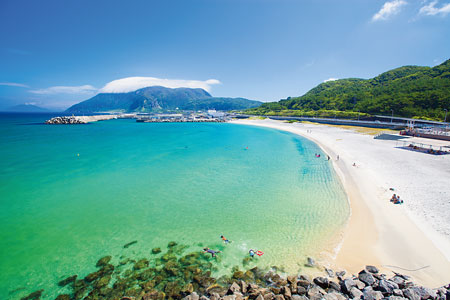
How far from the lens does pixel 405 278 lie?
7.96 m

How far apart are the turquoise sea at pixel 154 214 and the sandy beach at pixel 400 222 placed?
1236 millimetres

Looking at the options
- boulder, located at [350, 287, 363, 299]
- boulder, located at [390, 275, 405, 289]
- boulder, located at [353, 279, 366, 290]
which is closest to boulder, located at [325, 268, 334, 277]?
boulder, located at [353, 279, 366, 290]

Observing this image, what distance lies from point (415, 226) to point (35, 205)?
2776cm

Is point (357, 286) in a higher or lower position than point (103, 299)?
higher

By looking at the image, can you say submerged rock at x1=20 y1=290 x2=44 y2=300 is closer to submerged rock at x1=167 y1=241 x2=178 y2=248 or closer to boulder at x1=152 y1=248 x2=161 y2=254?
boulder at x1=152 y1=248 x2=161 y2=254

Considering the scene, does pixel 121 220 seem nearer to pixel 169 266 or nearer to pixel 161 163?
pixel 169 266

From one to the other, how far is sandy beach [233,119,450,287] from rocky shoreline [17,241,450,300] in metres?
1.10

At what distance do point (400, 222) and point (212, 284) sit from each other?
12023 millimetres

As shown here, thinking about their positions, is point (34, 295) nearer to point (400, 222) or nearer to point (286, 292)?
point (286, 292)

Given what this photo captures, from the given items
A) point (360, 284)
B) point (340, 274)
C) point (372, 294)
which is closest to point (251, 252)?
point (340, 274)

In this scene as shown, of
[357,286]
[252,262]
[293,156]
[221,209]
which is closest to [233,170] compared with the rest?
[221,209]

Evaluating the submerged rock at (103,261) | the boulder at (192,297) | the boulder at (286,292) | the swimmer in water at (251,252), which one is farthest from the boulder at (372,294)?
the submerged rock at (103,261)

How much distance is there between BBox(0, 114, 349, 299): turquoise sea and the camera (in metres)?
10.3

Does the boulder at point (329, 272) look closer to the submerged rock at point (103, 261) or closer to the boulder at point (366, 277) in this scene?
the boulder at point (366, 277)
